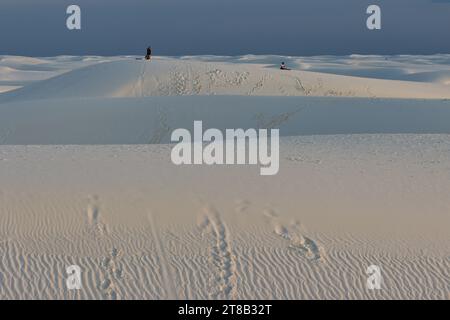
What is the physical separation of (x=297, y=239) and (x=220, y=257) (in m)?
0.80

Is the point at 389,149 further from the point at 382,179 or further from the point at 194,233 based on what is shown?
the point at 194,233

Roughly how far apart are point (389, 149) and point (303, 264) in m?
4.24

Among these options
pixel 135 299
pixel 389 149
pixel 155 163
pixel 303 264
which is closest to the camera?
pixel 135 299

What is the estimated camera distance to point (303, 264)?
6.17 meters

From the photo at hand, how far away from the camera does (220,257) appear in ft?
20.5

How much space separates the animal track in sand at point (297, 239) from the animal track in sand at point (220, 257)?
0.49 m

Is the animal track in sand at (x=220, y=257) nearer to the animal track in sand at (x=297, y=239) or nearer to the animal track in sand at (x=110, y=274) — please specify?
the animal track in sand at (x=297, y=239)

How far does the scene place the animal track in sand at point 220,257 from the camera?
5.80 m

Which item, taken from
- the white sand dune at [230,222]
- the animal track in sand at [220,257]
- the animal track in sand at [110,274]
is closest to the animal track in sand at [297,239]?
the white sand dune at [230,222]

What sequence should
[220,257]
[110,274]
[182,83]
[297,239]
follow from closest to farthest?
[110,274] < [220,257] < [297,239] < [182,83]

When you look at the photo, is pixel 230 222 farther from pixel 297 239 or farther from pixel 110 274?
pixel 110 274

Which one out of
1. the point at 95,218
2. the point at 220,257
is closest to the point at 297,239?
the point at 220,257

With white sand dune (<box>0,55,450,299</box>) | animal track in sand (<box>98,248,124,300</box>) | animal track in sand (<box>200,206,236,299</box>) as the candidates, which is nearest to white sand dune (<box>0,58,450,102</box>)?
white sand dune (<box>0,55,450,299</box>)

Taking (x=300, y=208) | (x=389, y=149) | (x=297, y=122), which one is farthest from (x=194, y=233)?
(x=297, y=122)
